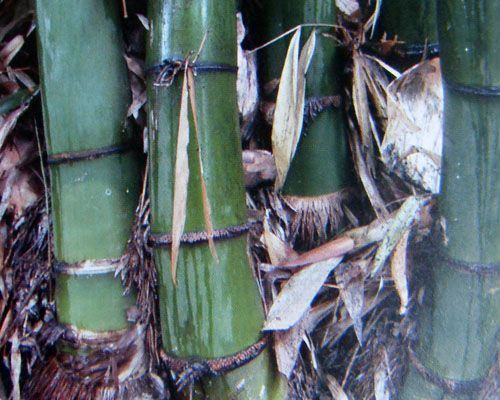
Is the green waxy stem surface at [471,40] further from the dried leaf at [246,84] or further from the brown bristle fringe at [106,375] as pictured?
the brown bristle fringe at [106,375]

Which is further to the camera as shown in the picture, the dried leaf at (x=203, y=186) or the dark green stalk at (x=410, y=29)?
the dark green stalk at (x=410, y=29)

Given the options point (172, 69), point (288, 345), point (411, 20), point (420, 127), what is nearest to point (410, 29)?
point (411, 20)

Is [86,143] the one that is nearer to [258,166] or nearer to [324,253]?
[258,166]

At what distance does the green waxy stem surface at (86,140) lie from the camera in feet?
2.50

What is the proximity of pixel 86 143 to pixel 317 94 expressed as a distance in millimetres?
325

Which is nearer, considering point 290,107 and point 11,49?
point 290,107

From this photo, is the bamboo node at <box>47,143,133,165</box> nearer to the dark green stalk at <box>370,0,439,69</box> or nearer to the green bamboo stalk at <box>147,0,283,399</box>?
the green bamboo stalk at <box>147,0,283,399</box>

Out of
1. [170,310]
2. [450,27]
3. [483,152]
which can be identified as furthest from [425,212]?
[170,310]

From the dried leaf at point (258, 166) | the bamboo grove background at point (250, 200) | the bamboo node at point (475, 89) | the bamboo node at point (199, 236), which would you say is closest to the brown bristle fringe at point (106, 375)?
the bamboo grove background at point (250, 200)

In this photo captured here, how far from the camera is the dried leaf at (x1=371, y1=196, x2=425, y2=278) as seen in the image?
0.77 m

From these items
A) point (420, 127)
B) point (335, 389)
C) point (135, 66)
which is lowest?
point (335, 389)

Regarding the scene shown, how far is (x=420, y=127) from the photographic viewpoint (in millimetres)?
816

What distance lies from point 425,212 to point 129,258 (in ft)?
1.34

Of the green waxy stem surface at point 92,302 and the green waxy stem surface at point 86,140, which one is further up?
the green waxy stem surface at point 86,140
